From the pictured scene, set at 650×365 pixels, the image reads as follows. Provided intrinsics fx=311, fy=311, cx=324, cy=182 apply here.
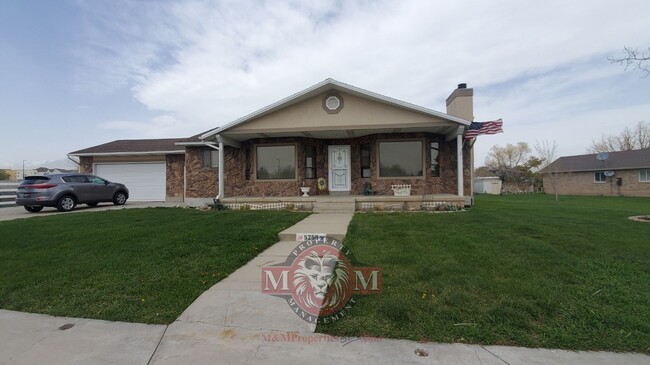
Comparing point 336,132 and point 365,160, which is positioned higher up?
point 336,132

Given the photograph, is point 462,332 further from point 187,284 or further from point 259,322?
point 187,284

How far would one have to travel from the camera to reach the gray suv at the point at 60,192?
11.2m

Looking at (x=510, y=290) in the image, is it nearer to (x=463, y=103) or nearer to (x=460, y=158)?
(x=460, y=158)

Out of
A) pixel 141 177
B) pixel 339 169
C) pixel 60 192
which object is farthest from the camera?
pixel 141 177

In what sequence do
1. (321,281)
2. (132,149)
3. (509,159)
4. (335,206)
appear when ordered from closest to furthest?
(321,281), (335,206), (132,149), (509,159)

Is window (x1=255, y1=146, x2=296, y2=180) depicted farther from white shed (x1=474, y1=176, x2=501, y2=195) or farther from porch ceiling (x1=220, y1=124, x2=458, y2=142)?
white shed (x1=474, y1=176, x2=501, y2=195)

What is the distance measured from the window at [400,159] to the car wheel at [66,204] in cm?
1198

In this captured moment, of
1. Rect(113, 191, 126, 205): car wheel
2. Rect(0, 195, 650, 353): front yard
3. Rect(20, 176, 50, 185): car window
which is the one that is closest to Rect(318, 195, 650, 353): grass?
Rect(0, 195, 650, 353): front yard

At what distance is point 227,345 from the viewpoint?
270 centimetres

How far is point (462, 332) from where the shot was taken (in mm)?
2779

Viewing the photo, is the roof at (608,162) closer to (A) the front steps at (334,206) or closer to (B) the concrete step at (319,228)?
(A) the front steps at (334,206)

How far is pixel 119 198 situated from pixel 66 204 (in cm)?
227

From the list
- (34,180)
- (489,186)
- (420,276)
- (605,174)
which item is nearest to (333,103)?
(420,276)

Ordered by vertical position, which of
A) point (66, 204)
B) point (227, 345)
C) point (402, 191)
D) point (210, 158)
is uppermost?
point (210, 158)
